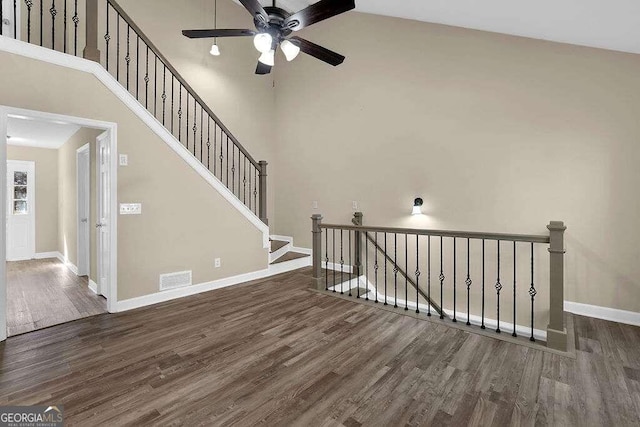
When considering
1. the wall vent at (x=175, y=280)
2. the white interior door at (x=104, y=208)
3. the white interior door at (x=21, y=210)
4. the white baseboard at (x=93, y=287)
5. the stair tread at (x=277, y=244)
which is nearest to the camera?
the white interior door at (x=104, y=208)

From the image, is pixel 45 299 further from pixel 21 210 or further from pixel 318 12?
pixel 318 12

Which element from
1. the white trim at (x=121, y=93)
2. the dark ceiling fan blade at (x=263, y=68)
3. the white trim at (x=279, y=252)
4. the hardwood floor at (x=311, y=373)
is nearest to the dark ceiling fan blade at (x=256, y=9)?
the dark ceiling fan blade at (x=263, y=68)

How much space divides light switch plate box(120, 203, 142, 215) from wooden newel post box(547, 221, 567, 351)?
4.16 meters

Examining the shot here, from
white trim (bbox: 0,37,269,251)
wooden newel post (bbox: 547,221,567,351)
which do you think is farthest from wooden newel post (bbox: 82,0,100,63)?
wooden newel post (bbox: 547,221,567,351)

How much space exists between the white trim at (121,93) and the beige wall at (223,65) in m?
2.02

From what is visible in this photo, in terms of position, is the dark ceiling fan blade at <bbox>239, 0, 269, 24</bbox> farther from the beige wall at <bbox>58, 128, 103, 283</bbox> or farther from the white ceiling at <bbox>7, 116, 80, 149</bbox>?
the white ceiling at <bbox>7, 116, 80, 149</bbox>

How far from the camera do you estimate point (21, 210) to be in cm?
668

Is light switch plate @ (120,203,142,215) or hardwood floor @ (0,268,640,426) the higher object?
light switch plate @ (120,203,142,215)

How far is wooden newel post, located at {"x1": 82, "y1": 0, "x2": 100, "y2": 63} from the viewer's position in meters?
3.11

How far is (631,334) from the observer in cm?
284

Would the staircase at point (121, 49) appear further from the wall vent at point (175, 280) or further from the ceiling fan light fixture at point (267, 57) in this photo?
the ceiling fan light fixture at point (267, 57)

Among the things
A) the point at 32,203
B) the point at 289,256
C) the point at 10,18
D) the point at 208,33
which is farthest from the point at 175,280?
the point at 32,203

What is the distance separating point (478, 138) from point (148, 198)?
4.26 meters

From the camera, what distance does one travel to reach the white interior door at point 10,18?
3.37m
